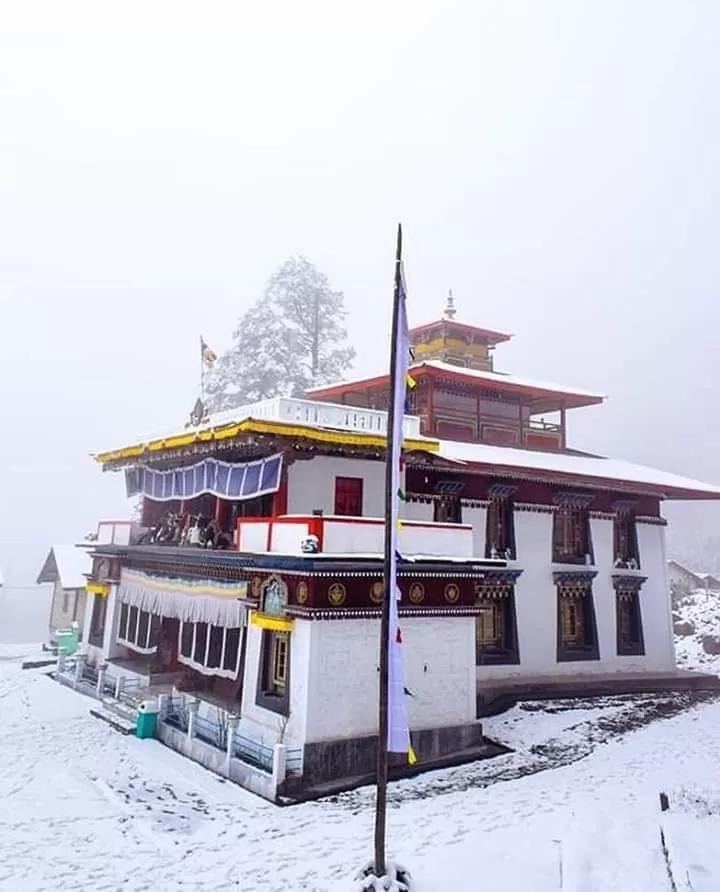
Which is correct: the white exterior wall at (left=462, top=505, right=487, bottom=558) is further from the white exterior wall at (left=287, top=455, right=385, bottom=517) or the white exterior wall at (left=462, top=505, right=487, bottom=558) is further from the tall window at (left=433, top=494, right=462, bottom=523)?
the white exterior wall at (left=287, top=455, right=385, bottom=517)

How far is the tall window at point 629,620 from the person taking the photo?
23.9 metres

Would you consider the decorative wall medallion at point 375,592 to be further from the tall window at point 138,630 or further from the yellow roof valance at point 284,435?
the tall window at point 138,630

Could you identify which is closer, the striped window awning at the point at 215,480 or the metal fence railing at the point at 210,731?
the metal fence railing at the point at 210,731

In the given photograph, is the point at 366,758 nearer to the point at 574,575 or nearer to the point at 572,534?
the point at 574,575

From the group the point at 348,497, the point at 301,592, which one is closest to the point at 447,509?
the point at 348,497

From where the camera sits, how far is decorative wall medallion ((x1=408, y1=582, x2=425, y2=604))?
1556 cm

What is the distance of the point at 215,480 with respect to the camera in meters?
19.0

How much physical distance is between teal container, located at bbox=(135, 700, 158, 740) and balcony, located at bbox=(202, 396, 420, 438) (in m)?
7.06

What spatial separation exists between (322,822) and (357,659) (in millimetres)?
3551

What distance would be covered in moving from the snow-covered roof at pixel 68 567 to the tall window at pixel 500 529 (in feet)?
75.1

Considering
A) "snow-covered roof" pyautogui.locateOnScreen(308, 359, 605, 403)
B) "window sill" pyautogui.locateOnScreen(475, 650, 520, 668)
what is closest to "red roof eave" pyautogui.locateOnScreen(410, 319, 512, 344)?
"snow-covered roof" pyautogui.locateOnScreen(308, 359, 605, 403)

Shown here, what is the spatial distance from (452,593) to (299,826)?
6581mm

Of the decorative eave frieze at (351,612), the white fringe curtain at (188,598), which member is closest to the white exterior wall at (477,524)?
the decorative eave frieze at (351,612)

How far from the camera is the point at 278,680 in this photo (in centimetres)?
1516
